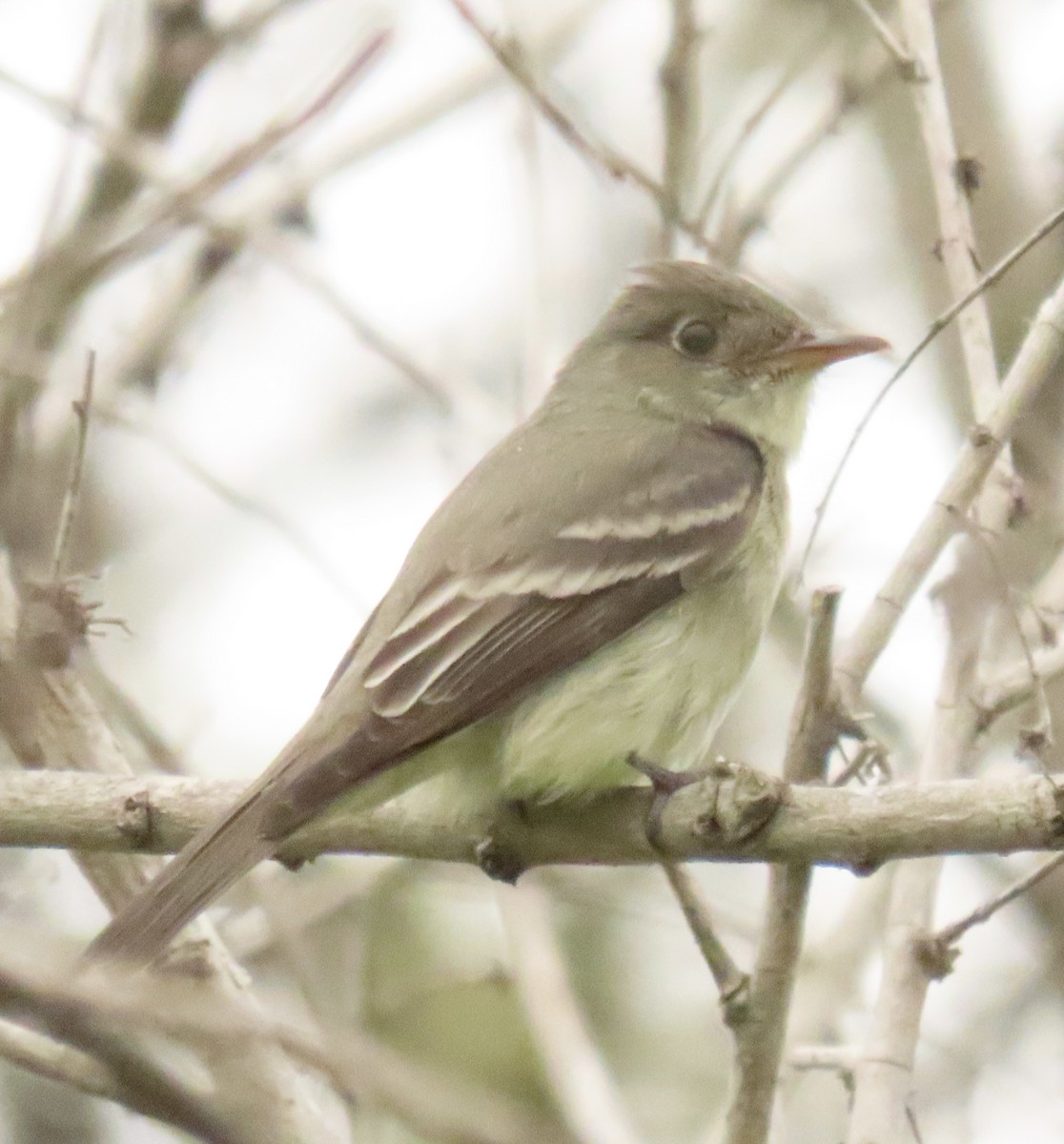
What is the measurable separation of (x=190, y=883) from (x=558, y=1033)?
4.20 feet

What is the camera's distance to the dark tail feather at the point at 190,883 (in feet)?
11.2

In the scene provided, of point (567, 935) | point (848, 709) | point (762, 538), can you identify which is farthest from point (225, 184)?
point (567, 935)

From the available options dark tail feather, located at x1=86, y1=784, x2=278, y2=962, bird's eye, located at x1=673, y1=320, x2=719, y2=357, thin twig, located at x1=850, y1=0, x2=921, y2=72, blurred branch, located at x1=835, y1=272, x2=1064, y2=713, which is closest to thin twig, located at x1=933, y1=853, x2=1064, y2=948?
blurred branch, located at x1=835, y1=272, x2=1064, y2=713

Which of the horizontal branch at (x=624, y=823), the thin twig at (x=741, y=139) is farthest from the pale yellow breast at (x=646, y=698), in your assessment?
the thin twig at (x=741, y=139)

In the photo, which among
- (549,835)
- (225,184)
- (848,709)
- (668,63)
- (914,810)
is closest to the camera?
(914,810)

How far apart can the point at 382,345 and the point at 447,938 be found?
2450 mm

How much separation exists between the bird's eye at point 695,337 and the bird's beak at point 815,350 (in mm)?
181

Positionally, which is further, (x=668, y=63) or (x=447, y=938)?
(x=447, y=938)

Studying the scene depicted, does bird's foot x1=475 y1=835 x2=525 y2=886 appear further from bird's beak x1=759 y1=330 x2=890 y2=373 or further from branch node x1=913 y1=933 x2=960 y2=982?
bird's beak x1=759 y1=330 x2=890 y2=373

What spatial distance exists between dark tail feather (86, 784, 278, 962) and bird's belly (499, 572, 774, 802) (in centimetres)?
74

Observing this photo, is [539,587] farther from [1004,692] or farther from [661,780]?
[1004,692]

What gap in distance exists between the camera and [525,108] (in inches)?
222

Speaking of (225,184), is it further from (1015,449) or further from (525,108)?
(1015,449)

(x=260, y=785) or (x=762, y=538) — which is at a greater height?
(x=762, y=538)
